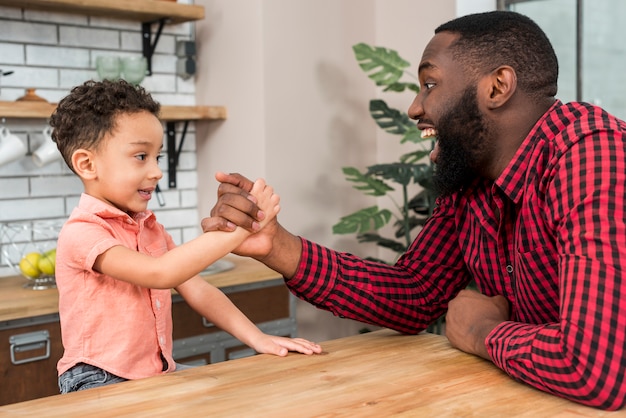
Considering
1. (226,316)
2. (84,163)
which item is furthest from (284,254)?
(84,163)

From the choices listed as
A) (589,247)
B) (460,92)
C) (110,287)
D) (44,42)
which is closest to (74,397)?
(110,287)

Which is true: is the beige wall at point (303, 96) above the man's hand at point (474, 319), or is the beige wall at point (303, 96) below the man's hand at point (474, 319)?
above

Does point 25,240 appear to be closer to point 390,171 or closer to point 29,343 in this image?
point 29,343

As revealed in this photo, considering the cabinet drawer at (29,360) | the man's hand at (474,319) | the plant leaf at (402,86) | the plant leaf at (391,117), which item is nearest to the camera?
the man's hand at (474,319)

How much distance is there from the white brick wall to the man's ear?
80.1 inches

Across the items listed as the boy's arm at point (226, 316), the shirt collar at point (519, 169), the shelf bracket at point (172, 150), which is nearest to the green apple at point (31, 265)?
the shelf bracket at point (172, 150)

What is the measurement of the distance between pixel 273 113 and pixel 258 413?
7.60ft

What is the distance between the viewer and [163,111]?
10.5ft

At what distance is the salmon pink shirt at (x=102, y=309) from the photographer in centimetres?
173

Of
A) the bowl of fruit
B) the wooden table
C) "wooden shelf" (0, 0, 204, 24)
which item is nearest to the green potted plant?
"wooden shelf" (0, 0, 204, 24)

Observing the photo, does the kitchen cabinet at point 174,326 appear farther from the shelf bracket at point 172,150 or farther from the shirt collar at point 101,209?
the shirt collar at point 101,209

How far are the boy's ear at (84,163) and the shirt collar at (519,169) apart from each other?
897 mm

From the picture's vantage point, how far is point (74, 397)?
1250 mm

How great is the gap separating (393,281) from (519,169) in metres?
0.40
